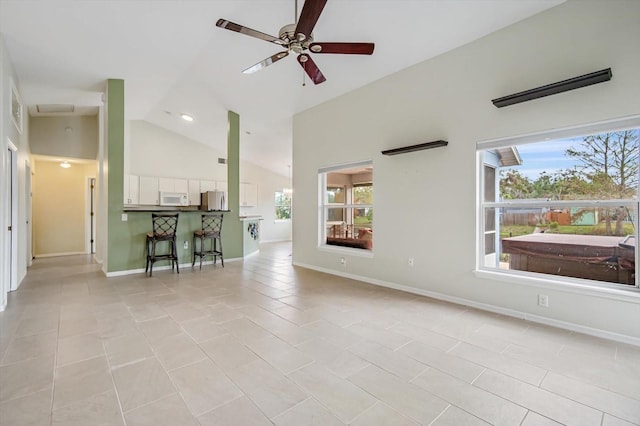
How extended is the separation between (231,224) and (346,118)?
3.45 meters

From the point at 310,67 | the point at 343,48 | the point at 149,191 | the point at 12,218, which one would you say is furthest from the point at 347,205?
the point at 149,191

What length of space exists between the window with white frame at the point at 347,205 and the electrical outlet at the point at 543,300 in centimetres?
232

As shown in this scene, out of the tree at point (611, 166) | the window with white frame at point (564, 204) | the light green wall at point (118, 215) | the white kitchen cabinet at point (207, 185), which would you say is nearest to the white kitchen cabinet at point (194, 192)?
the white kitchen cabinet at point (207, 185)

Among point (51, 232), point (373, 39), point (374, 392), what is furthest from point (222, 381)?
point (51, 232)

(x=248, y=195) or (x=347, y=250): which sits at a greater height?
(x=248, y=195)

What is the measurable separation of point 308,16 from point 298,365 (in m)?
2.70

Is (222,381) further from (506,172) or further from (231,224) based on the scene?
(231,224)

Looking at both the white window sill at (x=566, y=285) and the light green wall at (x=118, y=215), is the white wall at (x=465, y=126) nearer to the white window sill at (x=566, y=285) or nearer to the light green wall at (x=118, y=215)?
the white window sill at (x=566, y=285)

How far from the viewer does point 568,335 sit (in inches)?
107

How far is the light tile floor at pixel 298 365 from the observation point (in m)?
1.69

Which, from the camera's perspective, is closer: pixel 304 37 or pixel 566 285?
pixel 304 37

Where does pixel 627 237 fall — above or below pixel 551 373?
above

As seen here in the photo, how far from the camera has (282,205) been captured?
1178 centimetres

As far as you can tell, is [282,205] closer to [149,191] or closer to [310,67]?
[149,191]
